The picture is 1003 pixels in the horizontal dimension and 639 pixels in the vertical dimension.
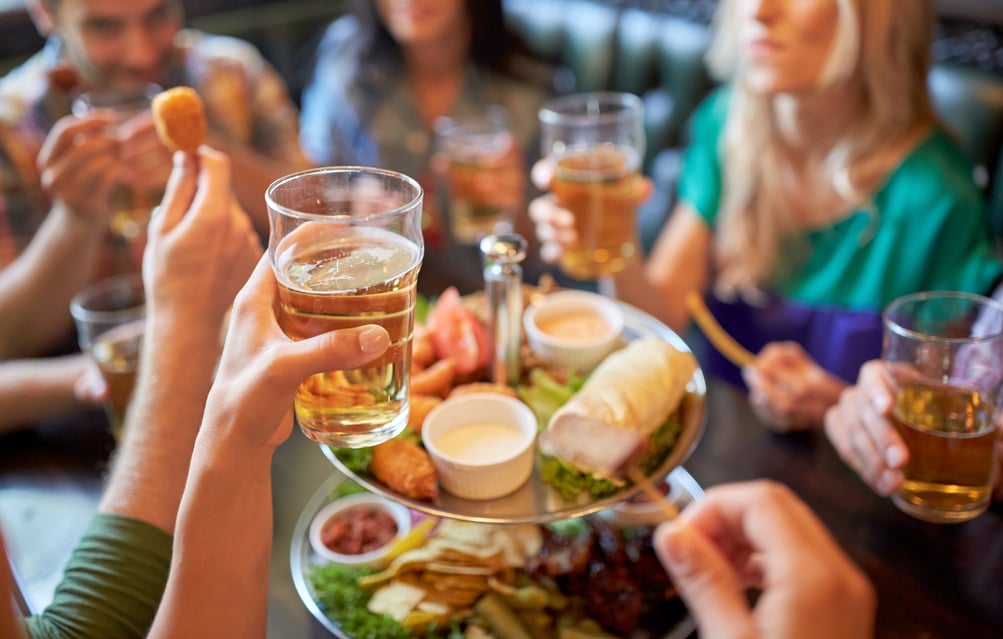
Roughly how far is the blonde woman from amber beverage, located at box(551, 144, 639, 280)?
0.19 ft

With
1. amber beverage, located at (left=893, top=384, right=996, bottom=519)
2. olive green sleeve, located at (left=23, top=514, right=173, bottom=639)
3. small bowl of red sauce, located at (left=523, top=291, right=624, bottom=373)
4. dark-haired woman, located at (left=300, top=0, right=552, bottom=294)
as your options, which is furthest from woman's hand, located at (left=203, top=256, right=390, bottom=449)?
dark-haired woman, located at (left=300, top=0, right=552, bottom=294)

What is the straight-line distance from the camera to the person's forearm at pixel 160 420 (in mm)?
1157

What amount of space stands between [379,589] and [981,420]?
1000mm

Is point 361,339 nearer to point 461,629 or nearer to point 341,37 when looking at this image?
point 461,629

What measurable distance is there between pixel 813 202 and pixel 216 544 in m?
1.89

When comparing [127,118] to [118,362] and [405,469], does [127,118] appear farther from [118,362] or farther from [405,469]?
[405,469]

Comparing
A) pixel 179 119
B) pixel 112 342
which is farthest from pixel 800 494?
pixel 112 342

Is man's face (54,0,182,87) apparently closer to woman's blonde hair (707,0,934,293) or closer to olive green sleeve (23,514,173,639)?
olive green sleeve (23,514,173,639)

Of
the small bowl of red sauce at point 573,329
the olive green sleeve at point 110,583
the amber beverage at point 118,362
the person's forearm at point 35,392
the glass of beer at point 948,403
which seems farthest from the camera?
the person's forearm at point 35,392

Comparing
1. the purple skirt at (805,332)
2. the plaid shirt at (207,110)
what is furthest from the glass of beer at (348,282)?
the plaid shirt at (207,110)

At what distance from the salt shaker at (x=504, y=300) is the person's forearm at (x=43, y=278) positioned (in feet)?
3.89

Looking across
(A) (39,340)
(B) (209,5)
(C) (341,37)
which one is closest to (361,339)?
(A) (39,340)

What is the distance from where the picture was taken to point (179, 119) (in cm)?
121

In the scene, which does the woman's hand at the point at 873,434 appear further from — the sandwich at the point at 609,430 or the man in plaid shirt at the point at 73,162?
the man in plaid shirt at the point at 73,162
